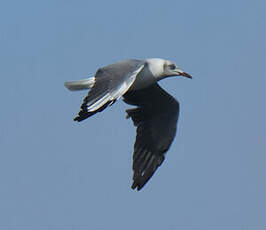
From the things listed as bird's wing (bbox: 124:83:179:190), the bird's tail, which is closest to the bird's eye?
bird's wing (bbox: 124:83:179:190)

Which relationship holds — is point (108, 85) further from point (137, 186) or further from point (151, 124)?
point (151, 124)

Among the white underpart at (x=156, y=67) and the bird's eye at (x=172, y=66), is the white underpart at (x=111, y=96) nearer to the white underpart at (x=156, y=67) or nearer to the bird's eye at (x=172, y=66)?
the white underpart at (x=156, y=67)

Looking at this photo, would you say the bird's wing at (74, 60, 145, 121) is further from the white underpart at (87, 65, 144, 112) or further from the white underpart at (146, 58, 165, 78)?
the white underpart at (146, 58, 165, 78)

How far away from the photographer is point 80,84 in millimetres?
13352

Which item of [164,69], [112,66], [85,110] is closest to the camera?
[85,110]

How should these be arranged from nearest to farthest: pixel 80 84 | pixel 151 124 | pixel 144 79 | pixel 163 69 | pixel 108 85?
pixel 108 85 < pixel 144 79 < pixel 80 84 < pixel 163 69 < pixel 151 124

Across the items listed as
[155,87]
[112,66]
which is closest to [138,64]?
[112,66]

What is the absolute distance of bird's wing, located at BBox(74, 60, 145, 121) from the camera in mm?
11484

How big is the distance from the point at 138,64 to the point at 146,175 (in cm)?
198

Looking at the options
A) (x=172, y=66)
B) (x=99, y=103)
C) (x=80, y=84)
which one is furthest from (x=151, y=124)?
(x=99, y=103)

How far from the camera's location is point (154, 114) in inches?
556

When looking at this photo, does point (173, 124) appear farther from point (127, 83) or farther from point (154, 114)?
point (127, 83)

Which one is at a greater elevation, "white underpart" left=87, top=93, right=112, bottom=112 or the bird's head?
the bird's head

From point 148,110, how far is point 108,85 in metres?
2.37
